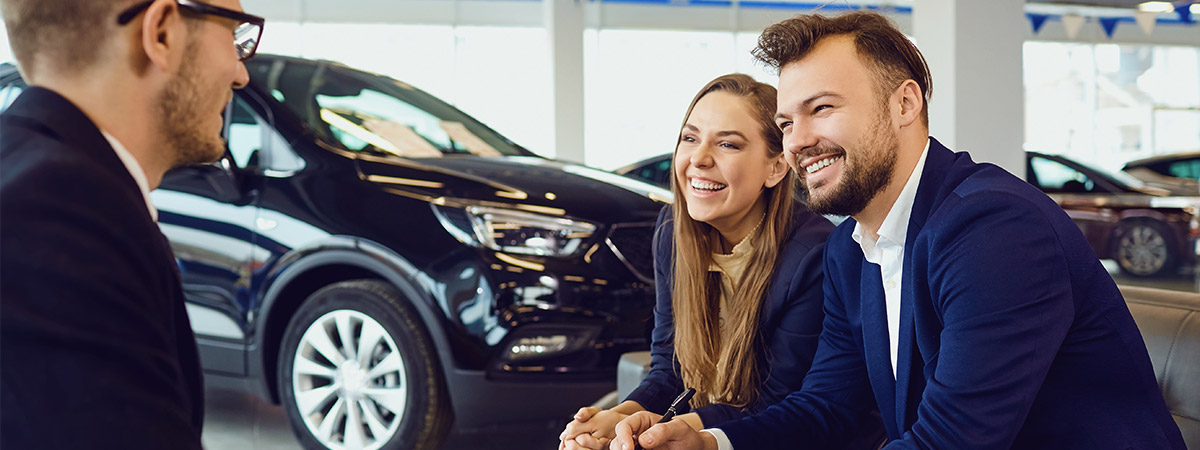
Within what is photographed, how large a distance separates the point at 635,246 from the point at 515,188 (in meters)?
0.45

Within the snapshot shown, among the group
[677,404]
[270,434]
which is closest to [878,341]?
[677,404]

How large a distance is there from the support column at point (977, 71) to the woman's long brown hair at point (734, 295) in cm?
540

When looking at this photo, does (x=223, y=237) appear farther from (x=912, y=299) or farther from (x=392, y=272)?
(x=912, y=299)

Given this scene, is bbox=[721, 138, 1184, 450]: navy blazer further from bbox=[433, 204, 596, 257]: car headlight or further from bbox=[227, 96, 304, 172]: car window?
bbox=[227, 96, 304, 172]: car window

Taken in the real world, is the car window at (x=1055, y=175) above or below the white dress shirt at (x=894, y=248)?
below

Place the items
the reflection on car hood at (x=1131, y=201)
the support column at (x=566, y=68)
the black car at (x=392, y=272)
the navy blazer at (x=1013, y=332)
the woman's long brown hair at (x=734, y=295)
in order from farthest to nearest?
the support column at (x=566, y=68), the reflection on car hood at (x=1131, y=201), the black car at (x=392, y=272), the woman's long brown hair at (x=734, y=295), the navy blazer at (x=1013, y=332)

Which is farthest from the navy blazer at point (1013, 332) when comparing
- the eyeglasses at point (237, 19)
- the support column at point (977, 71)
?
the support column at point (977, 71)

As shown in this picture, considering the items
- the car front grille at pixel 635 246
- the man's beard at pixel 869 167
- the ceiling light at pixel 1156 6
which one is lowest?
the car front grille at pixel 635 246

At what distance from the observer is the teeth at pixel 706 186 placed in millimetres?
2289

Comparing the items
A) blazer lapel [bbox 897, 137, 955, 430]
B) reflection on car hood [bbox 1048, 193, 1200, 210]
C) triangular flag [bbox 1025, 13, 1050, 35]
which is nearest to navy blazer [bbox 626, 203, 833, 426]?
blazer lapel [bbox 897, 137, 955, 430]

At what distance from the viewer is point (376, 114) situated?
4.15 meters

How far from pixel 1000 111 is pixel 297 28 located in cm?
1102

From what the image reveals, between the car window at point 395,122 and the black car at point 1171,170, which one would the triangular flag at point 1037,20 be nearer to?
the black car at point 1171,170

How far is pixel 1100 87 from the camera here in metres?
18.9
